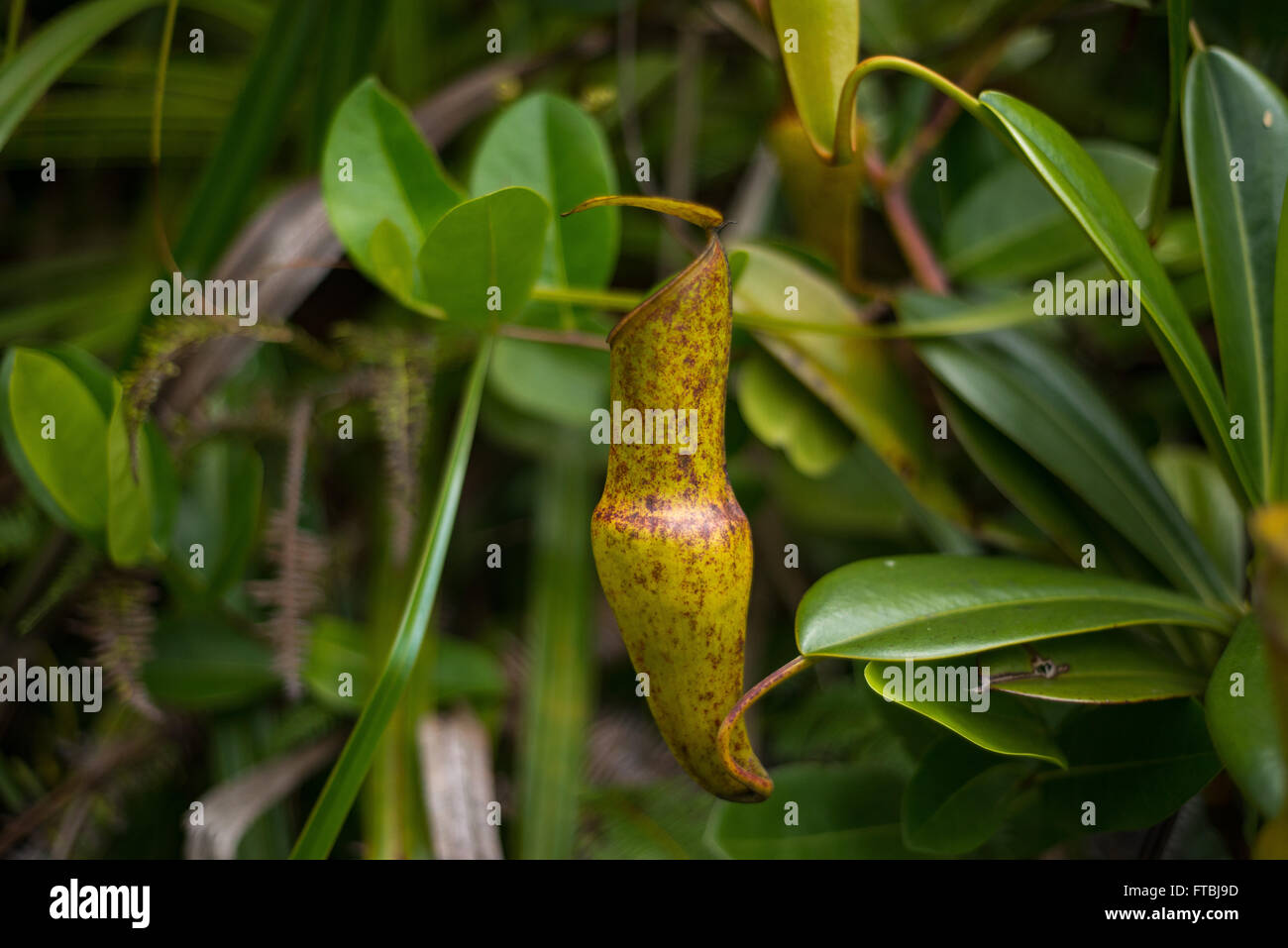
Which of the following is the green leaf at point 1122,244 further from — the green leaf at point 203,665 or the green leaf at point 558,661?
the green leaf at point 203,665

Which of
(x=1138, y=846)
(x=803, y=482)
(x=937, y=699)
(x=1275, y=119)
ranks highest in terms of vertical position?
(x=1275, y=119)

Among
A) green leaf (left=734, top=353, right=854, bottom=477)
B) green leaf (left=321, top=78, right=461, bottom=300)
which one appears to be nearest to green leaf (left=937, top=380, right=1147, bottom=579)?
green leaf (left=734, top=353, right=854, bottom=477)

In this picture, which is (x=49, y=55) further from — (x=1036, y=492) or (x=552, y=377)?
(x=1036, y=492)

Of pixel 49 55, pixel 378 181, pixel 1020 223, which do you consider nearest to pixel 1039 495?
pixel 1020 223
